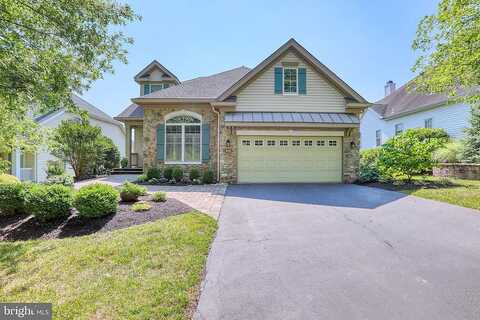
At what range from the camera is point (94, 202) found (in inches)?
214

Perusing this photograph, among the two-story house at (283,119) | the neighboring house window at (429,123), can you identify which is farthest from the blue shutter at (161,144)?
the neighboring house window at (429,123)

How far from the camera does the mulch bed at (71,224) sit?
16.7 feet

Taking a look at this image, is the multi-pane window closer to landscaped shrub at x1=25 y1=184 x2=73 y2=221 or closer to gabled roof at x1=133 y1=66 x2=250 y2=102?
gabled roof at x1=133 y1=66 x2=250 y2=102

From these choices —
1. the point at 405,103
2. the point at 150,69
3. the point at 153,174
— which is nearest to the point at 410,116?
the point at 405,103

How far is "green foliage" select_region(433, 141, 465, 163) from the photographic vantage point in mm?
13156

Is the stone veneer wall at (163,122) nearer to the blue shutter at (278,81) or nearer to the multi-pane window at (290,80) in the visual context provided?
the blue shutter at (278,81)

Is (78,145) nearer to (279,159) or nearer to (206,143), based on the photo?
(206,143)

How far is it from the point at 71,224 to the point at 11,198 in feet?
6.28

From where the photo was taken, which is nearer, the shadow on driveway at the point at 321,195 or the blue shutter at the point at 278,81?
the shadow on driveway at the point at 321,195

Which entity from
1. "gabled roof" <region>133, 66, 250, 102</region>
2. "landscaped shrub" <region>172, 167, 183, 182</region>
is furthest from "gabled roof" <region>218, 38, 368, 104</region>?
"landscaped shrub" <region>172, 167, 183, 182</region>

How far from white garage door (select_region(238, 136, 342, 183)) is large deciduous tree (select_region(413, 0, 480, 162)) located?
4.56 metres

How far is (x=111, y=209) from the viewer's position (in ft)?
18.7

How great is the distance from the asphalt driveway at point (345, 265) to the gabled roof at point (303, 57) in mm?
6736

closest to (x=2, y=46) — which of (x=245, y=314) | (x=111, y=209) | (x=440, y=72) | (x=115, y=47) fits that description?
Answer: (x=115, y=47)
